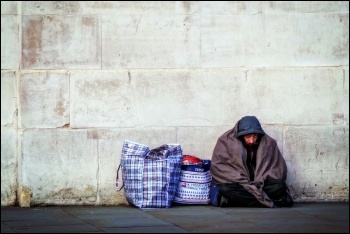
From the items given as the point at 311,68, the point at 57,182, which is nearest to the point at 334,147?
the point at 311,68

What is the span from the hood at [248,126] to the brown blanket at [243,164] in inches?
3.0

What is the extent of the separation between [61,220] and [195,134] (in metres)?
1.99

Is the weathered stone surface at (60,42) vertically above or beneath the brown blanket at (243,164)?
above

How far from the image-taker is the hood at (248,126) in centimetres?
893

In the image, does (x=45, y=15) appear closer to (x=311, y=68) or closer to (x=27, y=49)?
(x=27, y=49)

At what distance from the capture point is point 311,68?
9.37 m

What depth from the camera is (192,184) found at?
915 centimetres

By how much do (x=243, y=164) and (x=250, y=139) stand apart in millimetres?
294

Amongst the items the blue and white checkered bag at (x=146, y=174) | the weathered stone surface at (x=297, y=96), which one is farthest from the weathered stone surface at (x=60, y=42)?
the weathered stone surface at (x=297, y=96)

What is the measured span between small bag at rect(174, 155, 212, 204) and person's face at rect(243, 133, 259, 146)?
577 millimetres

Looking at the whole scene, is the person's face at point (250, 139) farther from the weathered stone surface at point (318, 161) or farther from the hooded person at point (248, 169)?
the weathered stone surface at point (318, 161)

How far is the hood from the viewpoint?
8930 millimetres

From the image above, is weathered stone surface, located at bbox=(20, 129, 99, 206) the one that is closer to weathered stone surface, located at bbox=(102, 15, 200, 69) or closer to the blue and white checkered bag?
the blue and white checkered bag

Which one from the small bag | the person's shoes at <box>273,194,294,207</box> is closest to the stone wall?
the small bag
